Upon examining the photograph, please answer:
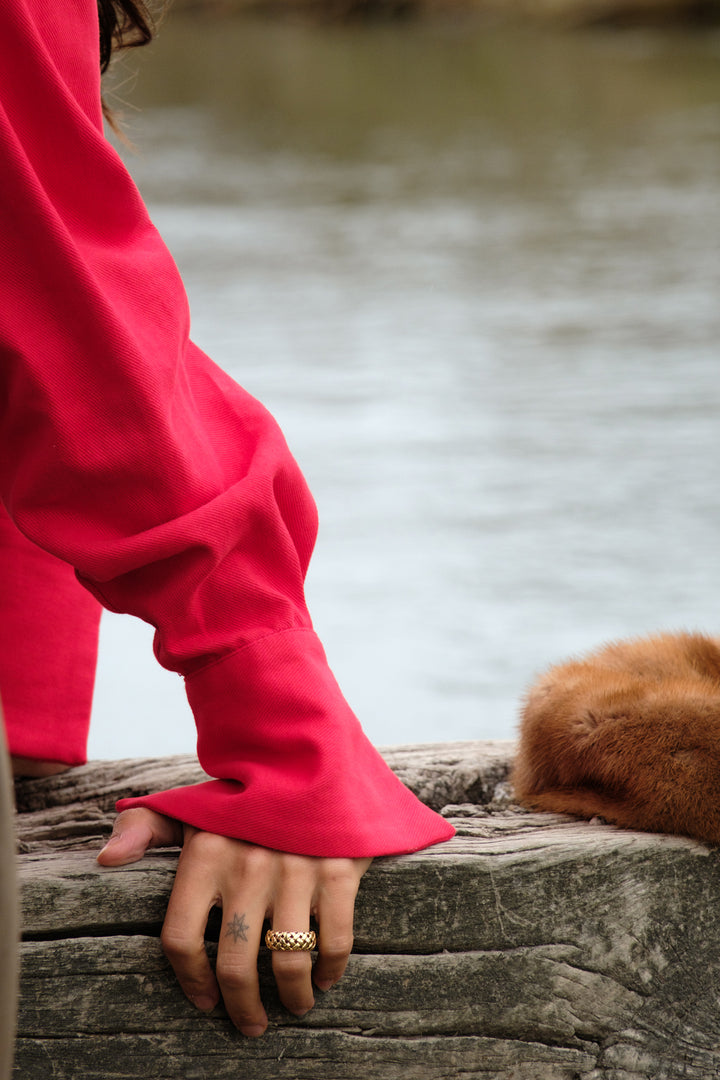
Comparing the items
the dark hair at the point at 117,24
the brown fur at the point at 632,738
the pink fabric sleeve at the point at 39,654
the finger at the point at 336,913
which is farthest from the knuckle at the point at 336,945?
the dark hair at the point at 117,24

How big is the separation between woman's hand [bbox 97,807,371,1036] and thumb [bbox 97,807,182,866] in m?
0.03

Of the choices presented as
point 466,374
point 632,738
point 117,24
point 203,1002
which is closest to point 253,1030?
point 203,1002

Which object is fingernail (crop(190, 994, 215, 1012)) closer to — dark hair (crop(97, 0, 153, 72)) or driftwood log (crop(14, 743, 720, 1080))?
driftwood log (crop(14, 743, 720, 1080))

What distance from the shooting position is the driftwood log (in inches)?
22.3

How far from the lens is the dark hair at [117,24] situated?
782 mm

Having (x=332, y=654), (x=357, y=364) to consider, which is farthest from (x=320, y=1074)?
(x=357, y=364)

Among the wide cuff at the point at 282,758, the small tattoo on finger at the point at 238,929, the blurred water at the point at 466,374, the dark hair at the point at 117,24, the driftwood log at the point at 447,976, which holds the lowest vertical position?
the blurred water at the point at 466,374

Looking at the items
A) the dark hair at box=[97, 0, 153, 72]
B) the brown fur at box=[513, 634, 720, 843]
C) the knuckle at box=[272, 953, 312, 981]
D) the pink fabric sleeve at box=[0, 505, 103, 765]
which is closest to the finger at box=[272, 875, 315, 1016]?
the knuckle at box=[272, 953, 312, 981]

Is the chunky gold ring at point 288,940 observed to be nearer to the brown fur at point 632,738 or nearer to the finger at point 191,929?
the finger at point 191,929

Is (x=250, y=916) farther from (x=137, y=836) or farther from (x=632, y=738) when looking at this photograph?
(x=632, y=738)

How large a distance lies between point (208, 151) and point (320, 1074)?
6369 millimetres

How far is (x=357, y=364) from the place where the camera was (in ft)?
10.2

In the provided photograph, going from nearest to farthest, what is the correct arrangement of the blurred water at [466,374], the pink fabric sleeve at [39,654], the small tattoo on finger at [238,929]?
1. the small tattoo on finger at [238,929]
2. the pink fabric sleeve at [39,654]
3. the blurred water at [466,374]

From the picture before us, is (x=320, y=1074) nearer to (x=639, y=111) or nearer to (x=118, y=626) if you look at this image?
(x=118, y=626)
